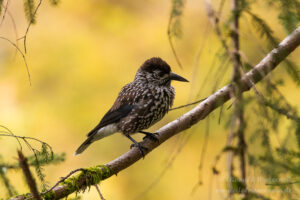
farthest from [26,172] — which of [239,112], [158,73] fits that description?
[158,73]

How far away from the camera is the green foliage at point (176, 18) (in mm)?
2201

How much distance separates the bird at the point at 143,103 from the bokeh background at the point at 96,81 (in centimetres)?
170

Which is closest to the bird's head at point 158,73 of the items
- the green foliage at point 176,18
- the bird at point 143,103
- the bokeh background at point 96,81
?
the bird at point 143,103

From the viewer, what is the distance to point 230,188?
5.31ft

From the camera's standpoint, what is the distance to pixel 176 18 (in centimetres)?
231

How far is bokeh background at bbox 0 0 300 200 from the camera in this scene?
21.9 feet

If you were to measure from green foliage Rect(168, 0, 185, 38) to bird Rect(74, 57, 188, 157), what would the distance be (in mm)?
2098

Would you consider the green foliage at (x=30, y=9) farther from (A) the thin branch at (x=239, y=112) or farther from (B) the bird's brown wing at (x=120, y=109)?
(B) the bird's brown wing at (x=120, y=109)

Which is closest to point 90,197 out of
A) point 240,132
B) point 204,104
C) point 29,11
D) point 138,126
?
point 138,126

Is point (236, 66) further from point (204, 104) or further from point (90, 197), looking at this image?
point (90, 197)

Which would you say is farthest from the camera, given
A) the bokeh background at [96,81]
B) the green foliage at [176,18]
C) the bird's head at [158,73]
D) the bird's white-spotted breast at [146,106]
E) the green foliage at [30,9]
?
the bokeh background at [96,81]

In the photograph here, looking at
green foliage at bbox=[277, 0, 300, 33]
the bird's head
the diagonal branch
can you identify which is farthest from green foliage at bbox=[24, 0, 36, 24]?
the bird's head

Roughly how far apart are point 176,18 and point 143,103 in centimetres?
228

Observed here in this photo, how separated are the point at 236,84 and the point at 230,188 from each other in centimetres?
47
